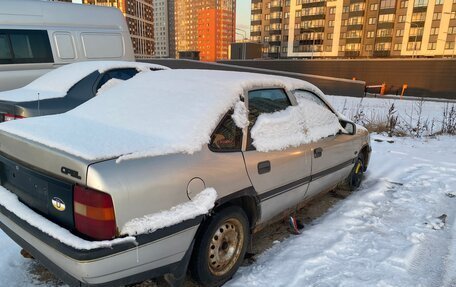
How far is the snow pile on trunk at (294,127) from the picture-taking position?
10.1 feet

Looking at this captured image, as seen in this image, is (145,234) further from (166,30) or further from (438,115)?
(166,30)

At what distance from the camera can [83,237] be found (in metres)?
2.07

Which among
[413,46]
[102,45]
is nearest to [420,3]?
[413,46]

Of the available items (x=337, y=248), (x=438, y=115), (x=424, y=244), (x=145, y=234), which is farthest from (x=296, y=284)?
(x=438, y=115)

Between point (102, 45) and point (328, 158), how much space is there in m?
7.25

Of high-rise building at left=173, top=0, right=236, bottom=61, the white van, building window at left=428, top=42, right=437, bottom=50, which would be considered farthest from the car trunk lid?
high-rise building at left=173, top=0, right=236, bottom=61

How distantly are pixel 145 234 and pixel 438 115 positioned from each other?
1282cm

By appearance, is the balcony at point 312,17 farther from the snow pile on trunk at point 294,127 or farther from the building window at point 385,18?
the snow pile on trunk at point 294,127

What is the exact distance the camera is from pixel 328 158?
393 cm

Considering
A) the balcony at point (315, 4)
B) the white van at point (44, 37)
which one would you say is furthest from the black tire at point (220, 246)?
the balcony at point (315, 4)

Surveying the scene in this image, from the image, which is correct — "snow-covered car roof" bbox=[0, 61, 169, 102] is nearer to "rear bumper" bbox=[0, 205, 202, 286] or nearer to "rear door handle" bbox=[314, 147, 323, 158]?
"rear bumper" bbox=[0, 205, 202, 286]

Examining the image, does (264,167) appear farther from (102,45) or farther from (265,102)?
(102,45)

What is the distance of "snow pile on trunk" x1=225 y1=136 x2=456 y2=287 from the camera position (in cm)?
288

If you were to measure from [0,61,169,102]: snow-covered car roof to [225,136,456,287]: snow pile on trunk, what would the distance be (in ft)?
12.8
